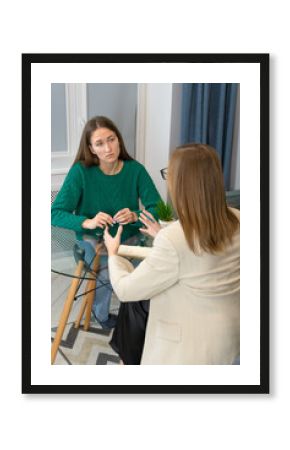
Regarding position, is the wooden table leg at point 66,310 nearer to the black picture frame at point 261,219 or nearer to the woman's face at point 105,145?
the black picture frame at point 261,219

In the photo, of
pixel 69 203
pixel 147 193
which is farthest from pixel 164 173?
pixel 69 203

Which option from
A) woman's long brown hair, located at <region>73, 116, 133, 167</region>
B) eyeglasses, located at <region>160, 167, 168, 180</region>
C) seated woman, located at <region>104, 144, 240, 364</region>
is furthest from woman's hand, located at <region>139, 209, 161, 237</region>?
woman's long brown hair, located at <region>73, 116, 133, 167</region>

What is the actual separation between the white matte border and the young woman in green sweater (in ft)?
0.23

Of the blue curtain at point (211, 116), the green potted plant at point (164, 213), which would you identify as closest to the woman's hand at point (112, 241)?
the green potted plant at point (164, 213)

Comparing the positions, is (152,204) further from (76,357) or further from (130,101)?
(76,357)

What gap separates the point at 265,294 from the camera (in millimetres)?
1393

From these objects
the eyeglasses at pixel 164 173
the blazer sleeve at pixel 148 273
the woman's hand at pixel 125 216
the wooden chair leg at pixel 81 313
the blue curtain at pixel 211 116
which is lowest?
the wooden chair leg at pixel 81 313

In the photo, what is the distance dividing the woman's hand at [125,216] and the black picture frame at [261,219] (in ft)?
0.84

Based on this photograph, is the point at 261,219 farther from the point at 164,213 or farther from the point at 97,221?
the point at 97,221

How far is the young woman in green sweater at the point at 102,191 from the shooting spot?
136 cm

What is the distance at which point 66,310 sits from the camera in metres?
1.39

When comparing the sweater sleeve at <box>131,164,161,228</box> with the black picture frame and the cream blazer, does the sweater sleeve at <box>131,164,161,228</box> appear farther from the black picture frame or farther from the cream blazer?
the black picture frame

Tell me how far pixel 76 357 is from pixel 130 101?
0.76m

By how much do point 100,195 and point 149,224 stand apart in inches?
6.4
